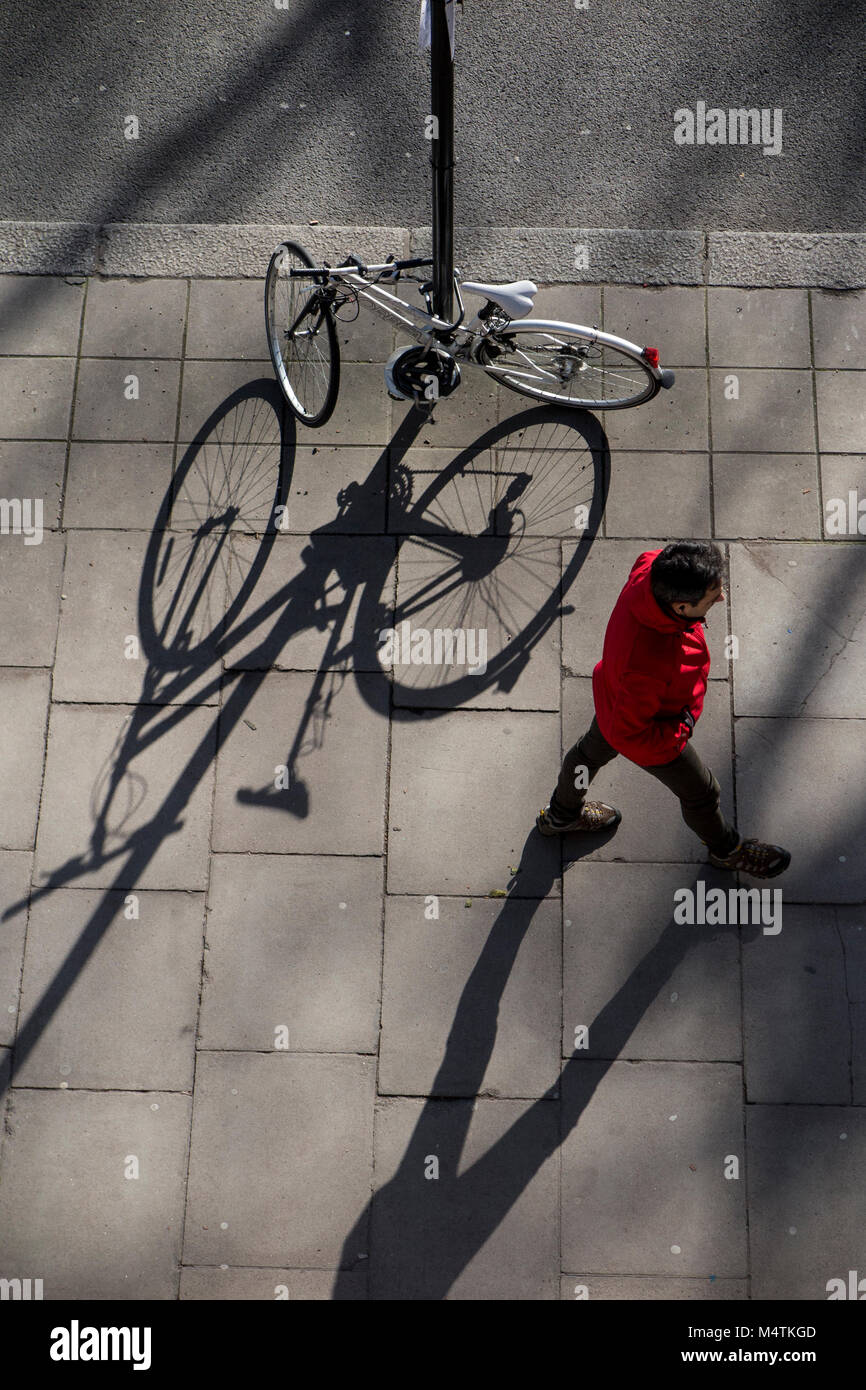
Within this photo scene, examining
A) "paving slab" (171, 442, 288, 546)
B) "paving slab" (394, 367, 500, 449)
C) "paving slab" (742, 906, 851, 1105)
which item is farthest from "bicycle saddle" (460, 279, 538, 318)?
"paving slab" (742, 906, 851, 1105)

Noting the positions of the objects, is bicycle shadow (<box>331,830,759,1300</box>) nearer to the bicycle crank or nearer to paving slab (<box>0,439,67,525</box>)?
the bicycle crank

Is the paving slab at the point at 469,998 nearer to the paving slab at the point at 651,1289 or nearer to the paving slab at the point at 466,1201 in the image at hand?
the paving slab at the point at 466,1201

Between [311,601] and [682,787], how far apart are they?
82.2 inches

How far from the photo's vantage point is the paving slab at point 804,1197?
457cm

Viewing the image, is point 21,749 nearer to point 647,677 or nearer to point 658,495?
point 647,677

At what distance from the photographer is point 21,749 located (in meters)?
5.29

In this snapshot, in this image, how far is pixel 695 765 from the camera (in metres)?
4.37

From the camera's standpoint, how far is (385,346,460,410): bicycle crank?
17.8ft

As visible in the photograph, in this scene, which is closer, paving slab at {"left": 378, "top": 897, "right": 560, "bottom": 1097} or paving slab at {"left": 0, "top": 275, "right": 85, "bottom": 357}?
paving slab at {"left": 378, "top": 897, "right": 560, "bottom": 1097}

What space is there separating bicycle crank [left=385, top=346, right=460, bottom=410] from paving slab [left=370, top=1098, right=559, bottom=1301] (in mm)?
3328

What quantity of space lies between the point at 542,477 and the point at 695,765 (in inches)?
76.8

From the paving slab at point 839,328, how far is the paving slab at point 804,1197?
3689 mm
